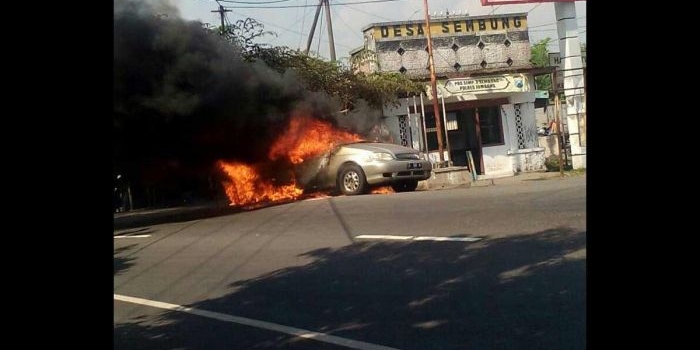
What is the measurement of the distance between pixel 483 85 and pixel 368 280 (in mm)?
16836

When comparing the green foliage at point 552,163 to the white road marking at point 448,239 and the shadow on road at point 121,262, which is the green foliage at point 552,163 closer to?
the white road marking at point 448,239

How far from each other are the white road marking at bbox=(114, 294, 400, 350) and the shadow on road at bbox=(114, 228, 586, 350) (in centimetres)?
10

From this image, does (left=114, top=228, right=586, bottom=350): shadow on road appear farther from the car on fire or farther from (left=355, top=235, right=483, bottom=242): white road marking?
the car on fire

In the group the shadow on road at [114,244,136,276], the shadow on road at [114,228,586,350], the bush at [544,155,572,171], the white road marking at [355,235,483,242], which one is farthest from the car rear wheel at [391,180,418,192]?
the bush at [544,155,572,171]

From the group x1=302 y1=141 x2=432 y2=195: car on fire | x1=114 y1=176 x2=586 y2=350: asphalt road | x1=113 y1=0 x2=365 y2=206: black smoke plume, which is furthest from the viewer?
x1=302 y1=141 x2=432 y2=195: car on fire

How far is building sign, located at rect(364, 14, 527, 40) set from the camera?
74.4 feet

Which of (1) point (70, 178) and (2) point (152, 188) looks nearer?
(1) point (70, 178)

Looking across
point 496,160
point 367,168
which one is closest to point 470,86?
point 496,160
